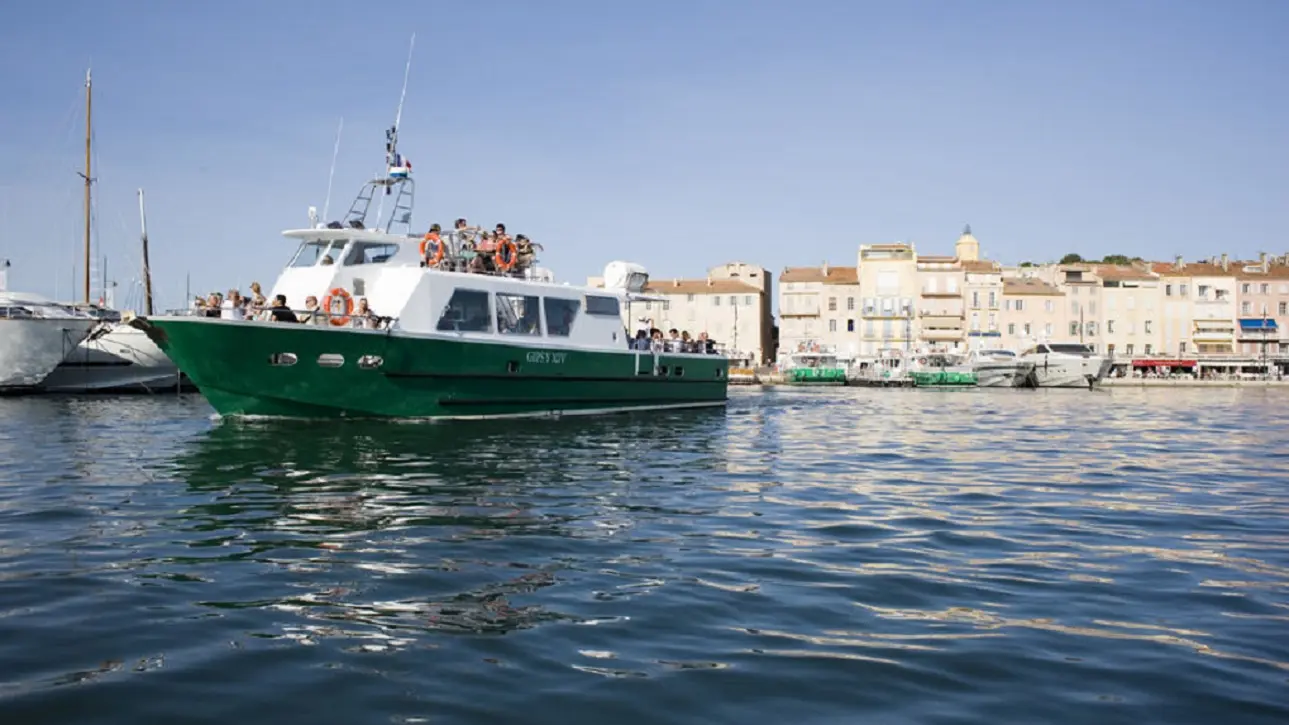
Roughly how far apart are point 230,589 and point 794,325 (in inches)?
3374

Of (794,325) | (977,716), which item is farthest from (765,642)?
(794,325)

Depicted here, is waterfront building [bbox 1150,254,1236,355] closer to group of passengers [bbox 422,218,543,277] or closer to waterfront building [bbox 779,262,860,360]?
waterfront building [bbox 779,262,860,360]

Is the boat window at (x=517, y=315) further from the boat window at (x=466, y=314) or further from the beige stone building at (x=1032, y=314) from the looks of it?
the beige stone building at (x=1032, y=314)

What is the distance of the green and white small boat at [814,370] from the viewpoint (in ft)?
243

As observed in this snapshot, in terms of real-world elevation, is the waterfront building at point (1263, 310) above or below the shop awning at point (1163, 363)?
above

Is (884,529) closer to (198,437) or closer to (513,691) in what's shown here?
(513,691)

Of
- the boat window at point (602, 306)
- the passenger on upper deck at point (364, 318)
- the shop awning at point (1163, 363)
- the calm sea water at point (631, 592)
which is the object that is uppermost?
the boat window at point (602, 306)

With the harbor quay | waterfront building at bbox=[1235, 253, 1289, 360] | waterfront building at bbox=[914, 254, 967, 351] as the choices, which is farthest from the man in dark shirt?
waterfront building at bbox=[1235, 253, 1289, 360]

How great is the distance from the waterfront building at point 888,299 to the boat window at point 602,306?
67.9m

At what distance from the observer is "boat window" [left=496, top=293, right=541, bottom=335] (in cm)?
2073

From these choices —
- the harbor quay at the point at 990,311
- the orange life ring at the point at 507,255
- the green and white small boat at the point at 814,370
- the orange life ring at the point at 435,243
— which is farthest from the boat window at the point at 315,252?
the harbor quay at the point at 990,311

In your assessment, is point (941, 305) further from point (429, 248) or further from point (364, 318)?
point (364, 318)

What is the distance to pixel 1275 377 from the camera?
80.9 meters

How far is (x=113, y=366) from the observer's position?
127ft
